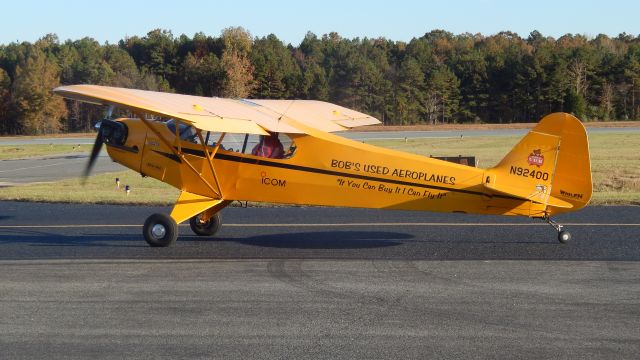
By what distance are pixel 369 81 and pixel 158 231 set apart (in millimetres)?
59909

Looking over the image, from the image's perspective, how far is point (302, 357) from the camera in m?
6.74

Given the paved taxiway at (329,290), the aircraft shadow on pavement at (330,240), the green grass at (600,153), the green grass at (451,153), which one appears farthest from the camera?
the green grass at (600,153)

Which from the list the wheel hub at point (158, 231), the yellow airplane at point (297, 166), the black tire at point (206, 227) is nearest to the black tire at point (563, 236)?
the yellow airplane at point (297, 166)

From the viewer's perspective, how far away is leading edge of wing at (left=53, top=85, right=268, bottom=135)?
35.8 feet

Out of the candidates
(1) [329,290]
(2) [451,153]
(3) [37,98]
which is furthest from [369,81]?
(1) [329,290]

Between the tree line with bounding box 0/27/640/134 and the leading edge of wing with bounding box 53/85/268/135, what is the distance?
53.1 metres

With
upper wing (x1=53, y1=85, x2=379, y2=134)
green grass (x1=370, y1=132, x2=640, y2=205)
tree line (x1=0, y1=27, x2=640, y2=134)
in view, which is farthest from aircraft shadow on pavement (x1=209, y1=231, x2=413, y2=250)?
tree line (x1=0, y1=27, x2=640, y2=134)

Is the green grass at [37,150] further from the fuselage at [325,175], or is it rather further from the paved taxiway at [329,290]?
the fuselage at [325,175]

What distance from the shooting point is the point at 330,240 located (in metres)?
12.7

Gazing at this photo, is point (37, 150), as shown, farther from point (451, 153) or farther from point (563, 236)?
point (563, 236)

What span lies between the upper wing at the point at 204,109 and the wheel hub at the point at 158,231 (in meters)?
1.87

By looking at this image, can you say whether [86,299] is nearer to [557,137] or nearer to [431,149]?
[557,137]

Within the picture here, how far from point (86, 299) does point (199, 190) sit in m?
3.95

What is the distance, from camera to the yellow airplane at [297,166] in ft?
35.8
